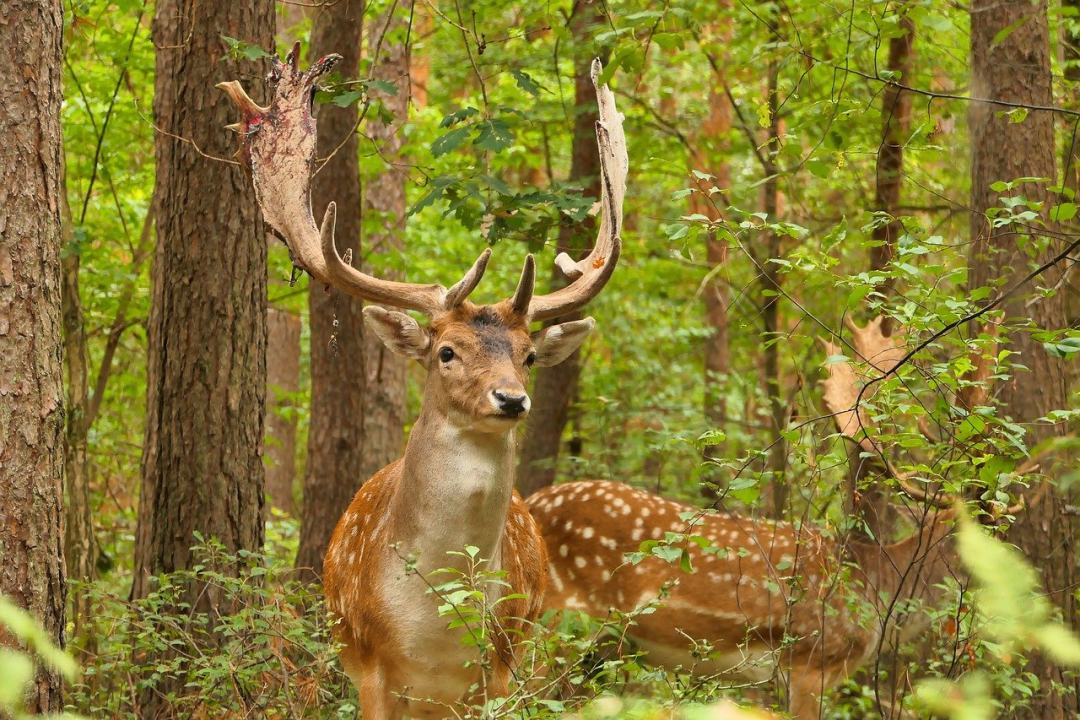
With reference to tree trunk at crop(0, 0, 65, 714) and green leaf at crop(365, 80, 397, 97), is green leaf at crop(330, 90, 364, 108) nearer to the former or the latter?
green leaf at crop(365, 80, 397, 97)

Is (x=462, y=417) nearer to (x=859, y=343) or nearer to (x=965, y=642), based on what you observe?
(x=965, y=642)

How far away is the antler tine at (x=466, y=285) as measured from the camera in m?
5.43

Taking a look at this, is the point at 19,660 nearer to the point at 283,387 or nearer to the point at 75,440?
the point at 75,440

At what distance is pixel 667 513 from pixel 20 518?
494cm

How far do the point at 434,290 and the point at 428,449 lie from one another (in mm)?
793

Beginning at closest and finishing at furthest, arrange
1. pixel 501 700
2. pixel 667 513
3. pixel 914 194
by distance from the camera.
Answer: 1. pixel 501 700
2. pixel 667 513
3. pixel 914 194

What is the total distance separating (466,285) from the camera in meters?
5.63

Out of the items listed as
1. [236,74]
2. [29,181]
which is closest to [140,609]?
[29,181]

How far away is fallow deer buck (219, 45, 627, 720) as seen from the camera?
5445mm

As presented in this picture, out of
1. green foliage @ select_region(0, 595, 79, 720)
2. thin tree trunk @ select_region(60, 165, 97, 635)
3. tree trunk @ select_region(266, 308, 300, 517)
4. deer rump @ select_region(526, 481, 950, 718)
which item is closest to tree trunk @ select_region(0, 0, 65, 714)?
green foliage @ select_region(0, 595, 79, 720)

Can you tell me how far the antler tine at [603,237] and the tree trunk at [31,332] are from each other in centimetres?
227

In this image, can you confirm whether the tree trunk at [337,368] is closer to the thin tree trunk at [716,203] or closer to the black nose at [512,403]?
the black nose at [512,403]

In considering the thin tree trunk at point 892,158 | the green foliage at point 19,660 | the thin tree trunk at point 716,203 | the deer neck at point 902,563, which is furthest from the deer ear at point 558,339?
the thin tree trunk at point 716,203

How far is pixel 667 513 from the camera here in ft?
27.6
